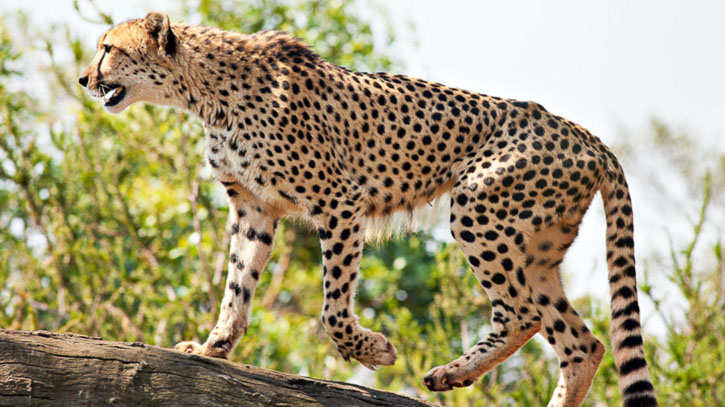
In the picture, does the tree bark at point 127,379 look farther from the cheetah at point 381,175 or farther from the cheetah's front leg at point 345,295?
the cheetah at point 381,175

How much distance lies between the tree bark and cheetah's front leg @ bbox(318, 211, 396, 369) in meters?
0.79

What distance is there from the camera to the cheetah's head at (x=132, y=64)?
6.09m

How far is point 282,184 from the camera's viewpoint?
5.95m

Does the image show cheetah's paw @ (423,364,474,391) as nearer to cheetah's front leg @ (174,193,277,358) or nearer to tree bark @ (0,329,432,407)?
tree bark @ (0,329,432,407)

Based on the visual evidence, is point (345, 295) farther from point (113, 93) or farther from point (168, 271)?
point (168, 271)

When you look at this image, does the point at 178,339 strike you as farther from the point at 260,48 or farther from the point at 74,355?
the point at 74,355

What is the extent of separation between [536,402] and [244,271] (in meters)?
3.95

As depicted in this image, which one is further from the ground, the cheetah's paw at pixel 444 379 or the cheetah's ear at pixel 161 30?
the cheetah's ear at pixel 161 30

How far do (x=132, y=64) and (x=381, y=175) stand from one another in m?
1.85

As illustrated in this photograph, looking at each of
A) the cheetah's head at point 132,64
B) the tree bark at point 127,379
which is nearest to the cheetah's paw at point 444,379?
the tree bark at point 127,379

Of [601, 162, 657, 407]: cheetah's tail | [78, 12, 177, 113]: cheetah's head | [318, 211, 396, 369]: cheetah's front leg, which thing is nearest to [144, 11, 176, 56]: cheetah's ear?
[78, 12, 177, 113]: cheetah's head

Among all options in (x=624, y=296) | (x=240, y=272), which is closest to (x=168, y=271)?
(x=240, y=272)

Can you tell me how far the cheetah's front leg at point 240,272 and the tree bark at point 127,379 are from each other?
0.89 m

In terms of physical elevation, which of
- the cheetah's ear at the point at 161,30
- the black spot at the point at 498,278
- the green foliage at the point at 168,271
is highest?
the cheetah's ear at the point at 161,30
